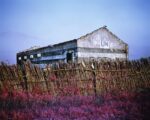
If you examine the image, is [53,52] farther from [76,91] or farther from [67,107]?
[67,107]

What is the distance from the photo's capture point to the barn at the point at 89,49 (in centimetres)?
2123

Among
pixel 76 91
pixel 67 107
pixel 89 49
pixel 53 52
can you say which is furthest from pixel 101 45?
pixel 67 107

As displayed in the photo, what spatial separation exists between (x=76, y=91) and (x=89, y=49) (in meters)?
11.9

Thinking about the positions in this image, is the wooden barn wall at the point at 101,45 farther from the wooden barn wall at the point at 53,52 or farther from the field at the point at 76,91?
the field at the point at 76,91

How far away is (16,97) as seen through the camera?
9.11 meters

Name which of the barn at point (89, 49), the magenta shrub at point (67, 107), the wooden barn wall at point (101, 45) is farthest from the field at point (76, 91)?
the wooden barn wall at point (101, 45)

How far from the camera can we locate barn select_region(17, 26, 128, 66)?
2123 centimetres

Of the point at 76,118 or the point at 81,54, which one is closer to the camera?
the point at 76,118

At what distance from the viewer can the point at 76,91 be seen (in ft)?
34.6

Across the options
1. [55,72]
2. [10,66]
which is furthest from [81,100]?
[10,66]

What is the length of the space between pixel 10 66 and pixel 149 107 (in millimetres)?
6631

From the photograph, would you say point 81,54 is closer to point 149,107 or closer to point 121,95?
point 121,95

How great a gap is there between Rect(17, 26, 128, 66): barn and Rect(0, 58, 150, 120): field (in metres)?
8.69

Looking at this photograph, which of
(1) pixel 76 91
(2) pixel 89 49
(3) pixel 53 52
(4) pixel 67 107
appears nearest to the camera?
(4) pixel 67 107
